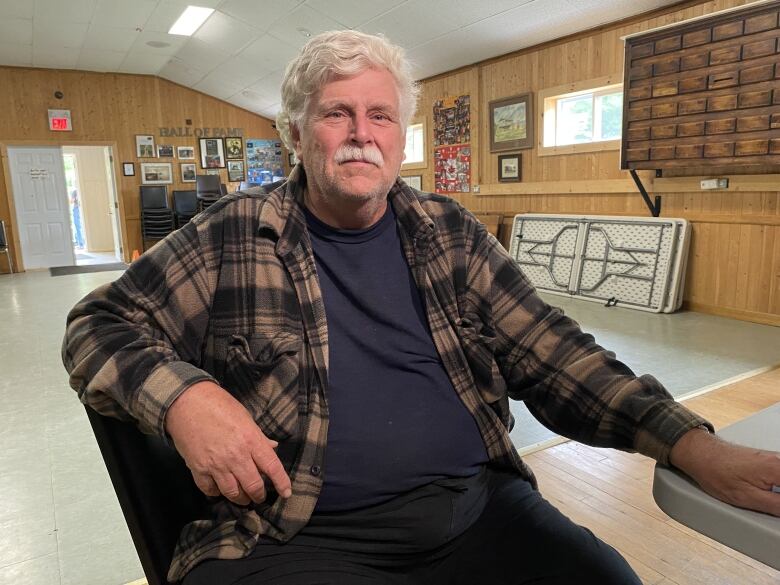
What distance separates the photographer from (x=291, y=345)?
1017 millimetres

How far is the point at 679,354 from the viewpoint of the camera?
12.1 ft

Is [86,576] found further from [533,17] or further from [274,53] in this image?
[274,53]

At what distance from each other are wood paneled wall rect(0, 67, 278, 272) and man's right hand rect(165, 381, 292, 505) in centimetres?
983

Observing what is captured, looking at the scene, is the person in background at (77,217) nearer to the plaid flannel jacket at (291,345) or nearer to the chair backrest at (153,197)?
the chair backrest at (153,197)

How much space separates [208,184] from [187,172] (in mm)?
651

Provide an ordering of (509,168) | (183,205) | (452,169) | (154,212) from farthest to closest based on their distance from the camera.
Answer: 1. (183,205)
2. (154,212)
3. (452,169)
4. (509,168)

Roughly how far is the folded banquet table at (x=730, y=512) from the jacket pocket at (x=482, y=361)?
14.7 inches

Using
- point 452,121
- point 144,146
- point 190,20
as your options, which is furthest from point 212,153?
point 452,121

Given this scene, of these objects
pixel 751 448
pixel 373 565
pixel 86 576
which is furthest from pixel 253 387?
pixel 86 576

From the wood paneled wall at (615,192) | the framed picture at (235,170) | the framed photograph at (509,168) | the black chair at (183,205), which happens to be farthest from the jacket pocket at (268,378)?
the framed picture at (235,170)

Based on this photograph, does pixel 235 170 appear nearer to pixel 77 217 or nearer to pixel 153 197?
pixel 153 197

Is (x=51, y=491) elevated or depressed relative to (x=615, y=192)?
depressed

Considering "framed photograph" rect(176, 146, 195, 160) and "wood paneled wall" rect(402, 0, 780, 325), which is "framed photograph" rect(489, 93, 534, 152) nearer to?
"wood paneled wall" rect(402, 0, 780, 325)

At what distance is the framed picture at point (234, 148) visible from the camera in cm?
1083
